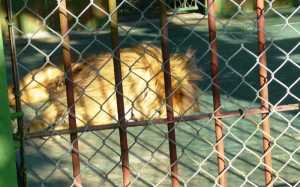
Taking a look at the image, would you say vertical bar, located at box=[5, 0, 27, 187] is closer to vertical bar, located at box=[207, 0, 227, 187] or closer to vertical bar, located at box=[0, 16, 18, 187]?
vertical bar, located at box=[0, 16, 18, 187]

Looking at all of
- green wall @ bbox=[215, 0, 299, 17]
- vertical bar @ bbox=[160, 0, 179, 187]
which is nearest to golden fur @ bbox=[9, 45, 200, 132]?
vertical bar @ bbox=[160, 0, 179, 187]

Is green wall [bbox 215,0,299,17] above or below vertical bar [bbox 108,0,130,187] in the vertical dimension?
above

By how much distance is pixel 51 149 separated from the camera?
4.29 metres

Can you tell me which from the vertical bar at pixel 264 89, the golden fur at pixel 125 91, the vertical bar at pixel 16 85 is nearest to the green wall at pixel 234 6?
the golden fur at pixel 125 91

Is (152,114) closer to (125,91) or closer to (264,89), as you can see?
(125,91)

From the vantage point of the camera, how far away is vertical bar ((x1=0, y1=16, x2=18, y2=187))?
2588 millimetres

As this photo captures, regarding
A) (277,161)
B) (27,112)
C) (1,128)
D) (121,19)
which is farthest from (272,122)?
(121,19)

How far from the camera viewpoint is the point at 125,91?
4.66 m

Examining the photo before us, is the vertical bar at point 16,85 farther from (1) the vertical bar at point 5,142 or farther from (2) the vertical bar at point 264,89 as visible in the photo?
(2) the vertical bar at point 264,89

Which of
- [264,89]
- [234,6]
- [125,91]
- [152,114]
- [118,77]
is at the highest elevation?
[234,6]

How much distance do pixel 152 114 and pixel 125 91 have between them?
227 mm

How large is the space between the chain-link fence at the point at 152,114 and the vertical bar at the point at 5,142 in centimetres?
9

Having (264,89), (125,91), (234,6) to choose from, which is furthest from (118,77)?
(234,6)

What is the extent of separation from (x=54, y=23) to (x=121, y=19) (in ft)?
2.77
